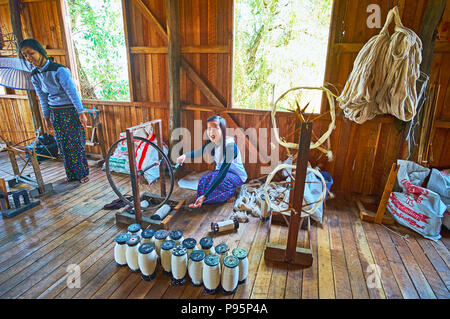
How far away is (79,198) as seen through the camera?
305 cm

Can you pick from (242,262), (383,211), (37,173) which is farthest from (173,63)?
(383,211)

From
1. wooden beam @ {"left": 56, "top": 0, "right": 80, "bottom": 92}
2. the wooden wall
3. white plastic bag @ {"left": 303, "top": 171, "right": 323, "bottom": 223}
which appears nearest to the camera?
white plastic bag @ {"left": 303, "top": 171, "right": 323, "bottom": 223}

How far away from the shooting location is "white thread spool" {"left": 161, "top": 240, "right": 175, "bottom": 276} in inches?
69.5

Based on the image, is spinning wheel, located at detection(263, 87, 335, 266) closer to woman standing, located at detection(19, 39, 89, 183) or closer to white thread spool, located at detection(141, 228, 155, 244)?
white thread spool, located at detection(141, 228, 155, 244)

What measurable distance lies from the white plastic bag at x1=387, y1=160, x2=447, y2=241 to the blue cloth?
12.1 feet

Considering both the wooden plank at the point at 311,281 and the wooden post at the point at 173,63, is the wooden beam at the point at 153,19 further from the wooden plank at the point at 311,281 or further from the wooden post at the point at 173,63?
the wooden plank at the point at 311,281

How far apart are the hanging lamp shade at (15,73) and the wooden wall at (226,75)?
930 millimetres

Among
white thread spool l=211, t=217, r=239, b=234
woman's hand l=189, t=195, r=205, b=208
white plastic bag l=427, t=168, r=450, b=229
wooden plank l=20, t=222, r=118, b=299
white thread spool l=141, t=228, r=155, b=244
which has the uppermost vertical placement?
white plastic bag l=427, t=168, r=450, b=229

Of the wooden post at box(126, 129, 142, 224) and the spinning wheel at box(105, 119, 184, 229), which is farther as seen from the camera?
the spinning wheel at box(105, 119, 184, 229)

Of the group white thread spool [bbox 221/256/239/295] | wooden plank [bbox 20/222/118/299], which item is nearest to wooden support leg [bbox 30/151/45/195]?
wooden plank [bbox 20/222/118/299]

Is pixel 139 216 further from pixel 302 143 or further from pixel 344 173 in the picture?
pixel 344 173

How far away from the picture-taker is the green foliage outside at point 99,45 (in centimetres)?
486

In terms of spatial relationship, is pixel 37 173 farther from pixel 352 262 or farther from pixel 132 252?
pixel 352 262

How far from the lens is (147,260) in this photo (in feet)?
5.74
